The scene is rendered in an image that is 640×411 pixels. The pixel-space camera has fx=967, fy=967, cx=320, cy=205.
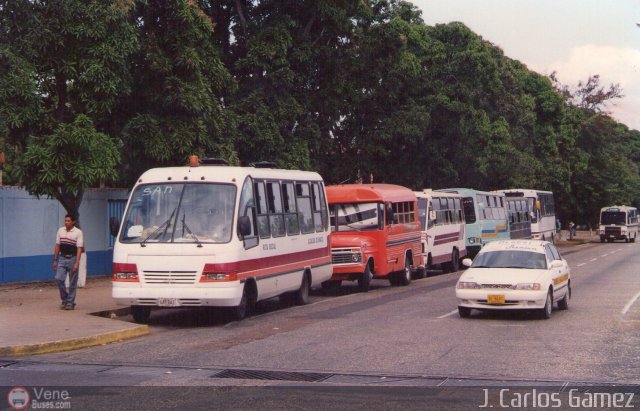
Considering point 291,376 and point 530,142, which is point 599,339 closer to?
point 291,376

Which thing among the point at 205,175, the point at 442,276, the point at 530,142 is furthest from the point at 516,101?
the point at 205,175

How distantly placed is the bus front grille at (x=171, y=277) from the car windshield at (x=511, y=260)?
606 cm

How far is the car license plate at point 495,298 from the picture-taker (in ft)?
61.0

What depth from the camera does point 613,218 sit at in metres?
79.7

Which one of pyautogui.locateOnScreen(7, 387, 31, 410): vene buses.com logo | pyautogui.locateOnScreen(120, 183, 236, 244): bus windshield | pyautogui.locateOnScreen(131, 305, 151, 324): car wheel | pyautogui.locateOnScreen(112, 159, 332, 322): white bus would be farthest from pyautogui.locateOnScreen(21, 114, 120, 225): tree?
pyautogui.locateOnScreen(7, 387, 31, 410): vene buses.com logo

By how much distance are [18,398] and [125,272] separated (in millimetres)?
7749

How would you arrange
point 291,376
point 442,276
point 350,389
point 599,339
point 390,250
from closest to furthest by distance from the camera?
point 350,389 < point 291,376 < point 599,339 < point 390,250 < point 442,276

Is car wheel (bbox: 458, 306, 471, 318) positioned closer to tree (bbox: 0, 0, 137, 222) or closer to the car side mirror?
the car side mirror

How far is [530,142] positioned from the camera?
199ft

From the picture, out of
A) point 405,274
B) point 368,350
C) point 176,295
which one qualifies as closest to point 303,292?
point 176,295

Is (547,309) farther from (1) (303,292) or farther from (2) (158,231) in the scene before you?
(2) (158,231)

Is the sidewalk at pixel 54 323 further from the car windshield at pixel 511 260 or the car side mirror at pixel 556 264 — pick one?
the car side mirror at pixel 556 264

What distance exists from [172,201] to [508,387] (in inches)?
361

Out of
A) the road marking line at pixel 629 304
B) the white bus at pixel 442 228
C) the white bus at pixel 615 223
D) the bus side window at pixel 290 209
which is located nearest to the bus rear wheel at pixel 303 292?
the bus side window at pixel 290 209
